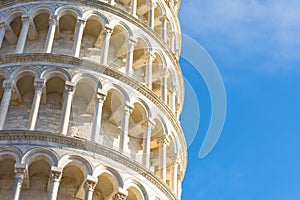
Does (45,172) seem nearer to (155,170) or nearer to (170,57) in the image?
(155,170)

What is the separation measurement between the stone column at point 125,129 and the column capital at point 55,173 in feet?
7.27

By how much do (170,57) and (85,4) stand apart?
13.1 ft

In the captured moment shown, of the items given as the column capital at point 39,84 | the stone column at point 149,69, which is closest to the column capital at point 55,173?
the column capital at point 39,84

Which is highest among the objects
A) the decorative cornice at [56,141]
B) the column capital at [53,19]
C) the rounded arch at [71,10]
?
the rounded arch at [71,10]

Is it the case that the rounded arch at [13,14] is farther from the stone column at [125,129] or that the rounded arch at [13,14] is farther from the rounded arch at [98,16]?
the stone column at [125,129]

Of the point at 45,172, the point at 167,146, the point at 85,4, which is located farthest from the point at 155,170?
the point at 85,4

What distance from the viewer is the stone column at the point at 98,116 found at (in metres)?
16.5

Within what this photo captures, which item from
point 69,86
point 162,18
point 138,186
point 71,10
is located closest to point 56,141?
point 69,86

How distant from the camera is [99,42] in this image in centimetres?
2022

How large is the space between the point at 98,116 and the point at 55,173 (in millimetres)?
2509

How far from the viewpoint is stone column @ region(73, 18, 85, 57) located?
730 inches

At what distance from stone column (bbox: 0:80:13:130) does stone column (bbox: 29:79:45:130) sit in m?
0.81

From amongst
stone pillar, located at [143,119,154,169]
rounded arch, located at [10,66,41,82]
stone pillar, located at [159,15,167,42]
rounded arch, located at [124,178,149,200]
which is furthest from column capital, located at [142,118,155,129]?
stone pillar, located at [159,15,167,42]

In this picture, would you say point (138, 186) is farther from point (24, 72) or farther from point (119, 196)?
point (24, 72)
